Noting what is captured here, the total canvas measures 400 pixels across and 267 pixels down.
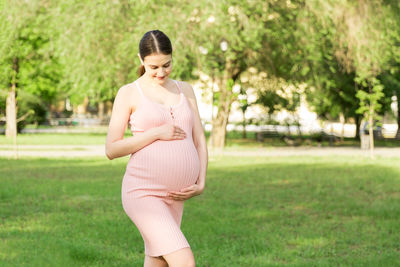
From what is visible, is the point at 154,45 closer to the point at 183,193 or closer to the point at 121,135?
the point at 121,135

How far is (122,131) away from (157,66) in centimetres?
41

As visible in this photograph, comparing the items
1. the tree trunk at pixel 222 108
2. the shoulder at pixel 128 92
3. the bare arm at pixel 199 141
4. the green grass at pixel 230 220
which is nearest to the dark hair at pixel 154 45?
the shoulder at pixel 128 92

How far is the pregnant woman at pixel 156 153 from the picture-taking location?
3.70 meters

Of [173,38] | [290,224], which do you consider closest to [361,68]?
[173,38]

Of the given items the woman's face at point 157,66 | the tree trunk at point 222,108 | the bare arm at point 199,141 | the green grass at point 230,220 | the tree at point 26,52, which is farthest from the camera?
the tree trunk at point 222,108

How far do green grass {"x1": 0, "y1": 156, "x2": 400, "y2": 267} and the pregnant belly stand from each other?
3.27 m

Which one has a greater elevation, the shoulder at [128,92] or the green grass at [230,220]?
the shoulder at [128,92]

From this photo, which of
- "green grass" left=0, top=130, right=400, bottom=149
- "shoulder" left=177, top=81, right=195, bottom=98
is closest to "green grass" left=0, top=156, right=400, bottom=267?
"shoulder" left=177, top=81, right=195, bottom=98

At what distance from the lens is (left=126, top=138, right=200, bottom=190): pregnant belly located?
12.3 feet

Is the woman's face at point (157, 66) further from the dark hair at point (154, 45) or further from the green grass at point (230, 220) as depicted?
the green grass at point (230, 220)

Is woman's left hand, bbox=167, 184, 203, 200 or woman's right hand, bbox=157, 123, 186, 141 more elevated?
woman's right hand, bbox=157, 123, 186, 141

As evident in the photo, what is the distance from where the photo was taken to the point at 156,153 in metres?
3.78

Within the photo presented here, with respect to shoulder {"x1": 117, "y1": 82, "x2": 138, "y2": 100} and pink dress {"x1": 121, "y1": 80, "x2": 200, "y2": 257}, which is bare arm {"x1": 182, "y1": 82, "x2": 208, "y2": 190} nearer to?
pink dress {"x1": 121, "y1": 80, "x2": 200, "y2": 257}

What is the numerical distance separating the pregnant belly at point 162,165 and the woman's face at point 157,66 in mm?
359
